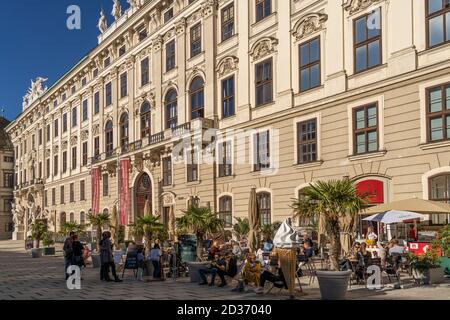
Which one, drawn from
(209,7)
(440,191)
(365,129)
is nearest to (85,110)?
(209,7)

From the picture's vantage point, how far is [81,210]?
52.2 m

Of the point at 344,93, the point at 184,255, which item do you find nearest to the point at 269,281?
the point at 184,255

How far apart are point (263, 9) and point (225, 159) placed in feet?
28.9

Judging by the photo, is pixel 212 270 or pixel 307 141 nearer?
pixel 212 270

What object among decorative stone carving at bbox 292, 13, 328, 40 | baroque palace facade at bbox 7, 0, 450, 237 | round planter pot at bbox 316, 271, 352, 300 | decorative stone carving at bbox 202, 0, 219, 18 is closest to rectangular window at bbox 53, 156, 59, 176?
baroque palace facade at bbox 7, 0, 450, 237

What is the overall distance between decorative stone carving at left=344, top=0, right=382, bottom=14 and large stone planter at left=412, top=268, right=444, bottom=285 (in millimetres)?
12412

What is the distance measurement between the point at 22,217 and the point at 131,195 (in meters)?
36.9

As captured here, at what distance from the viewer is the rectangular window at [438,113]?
1895 centimetres

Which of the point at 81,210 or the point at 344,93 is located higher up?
the point at 344,93

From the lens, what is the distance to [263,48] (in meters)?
28.4

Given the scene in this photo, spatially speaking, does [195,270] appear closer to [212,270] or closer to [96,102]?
[212,270]

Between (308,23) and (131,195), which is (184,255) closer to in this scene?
(308,23)

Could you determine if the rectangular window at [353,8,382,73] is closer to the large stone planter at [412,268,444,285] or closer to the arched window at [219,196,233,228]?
the large stone planter at [412,268,444,285]

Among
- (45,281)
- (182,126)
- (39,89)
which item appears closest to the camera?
(45,281)
